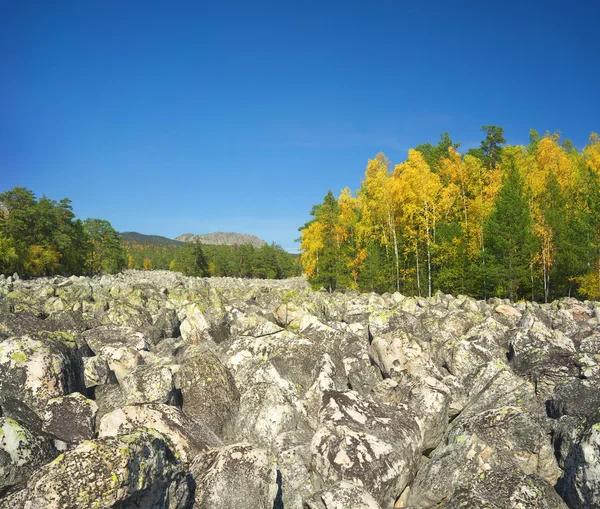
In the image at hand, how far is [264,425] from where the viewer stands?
7047 mm

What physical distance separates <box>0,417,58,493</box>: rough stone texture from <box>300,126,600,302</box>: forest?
33724mm

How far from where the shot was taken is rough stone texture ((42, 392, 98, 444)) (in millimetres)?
6152

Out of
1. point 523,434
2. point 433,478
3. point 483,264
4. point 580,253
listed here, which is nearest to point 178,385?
point 433,478

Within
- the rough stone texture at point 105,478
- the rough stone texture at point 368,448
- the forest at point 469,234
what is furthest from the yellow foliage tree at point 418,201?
the rough stone texture at point 105,478

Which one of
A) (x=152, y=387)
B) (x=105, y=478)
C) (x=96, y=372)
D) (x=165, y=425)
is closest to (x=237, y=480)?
(x=165, y=425)

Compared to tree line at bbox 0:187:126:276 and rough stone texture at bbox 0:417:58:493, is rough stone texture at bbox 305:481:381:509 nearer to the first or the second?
rough stone texture at bbox 0:417:58:493

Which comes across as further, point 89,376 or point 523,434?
point 89,376

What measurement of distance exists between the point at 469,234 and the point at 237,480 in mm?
38366

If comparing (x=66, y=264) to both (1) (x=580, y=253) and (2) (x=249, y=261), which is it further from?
(1) (x=580, y=253)

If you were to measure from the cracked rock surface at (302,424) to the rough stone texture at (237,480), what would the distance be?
0.01m

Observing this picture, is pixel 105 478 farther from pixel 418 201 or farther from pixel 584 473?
pixel 418 201

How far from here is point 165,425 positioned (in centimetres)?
614

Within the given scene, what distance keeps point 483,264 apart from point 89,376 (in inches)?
1290

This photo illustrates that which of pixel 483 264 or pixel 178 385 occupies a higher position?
pixel 483 264
